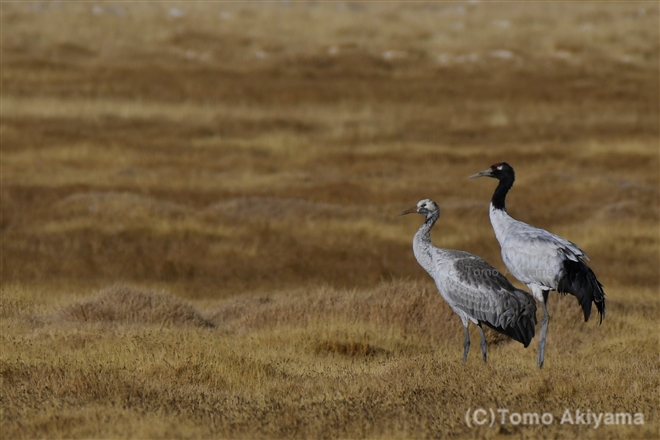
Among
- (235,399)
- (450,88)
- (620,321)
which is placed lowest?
(450,88)

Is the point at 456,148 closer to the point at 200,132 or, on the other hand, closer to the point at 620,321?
the point at 200,132

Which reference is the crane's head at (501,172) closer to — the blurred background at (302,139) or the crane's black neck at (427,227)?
the crane's black neck at (427,227)

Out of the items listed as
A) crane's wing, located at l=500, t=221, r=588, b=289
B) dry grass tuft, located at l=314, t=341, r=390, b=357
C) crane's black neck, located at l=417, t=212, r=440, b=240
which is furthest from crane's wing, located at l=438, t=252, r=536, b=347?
dry grass tuft, located at l=314, t=341, r=390, b=357

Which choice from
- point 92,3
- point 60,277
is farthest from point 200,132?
point 92,3

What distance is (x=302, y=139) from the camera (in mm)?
33531

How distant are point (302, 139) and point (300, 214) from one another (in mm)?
11594

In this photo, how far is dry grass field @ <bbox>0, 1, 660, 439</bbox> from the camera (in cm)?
818

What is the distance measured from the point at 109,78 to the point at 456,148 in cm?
1649

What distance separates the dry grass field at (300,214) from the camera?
8.18 meters

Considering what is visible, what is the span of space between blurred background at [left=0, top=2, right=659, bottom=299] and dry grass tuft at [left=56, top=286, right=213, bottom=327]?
367 centimetres

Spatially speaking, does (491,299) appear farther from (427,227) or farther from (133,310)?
(133,310)

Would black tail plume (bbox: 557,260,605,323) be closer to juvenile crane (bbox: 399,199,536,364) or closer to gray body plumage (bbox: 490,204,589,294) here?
gray body plumage (bbox: 490,204,589,294)

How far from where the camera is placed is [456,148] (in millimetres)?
33219

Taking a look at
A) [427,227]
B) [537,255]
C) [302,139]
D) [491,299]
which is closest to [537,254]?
[537,255]
